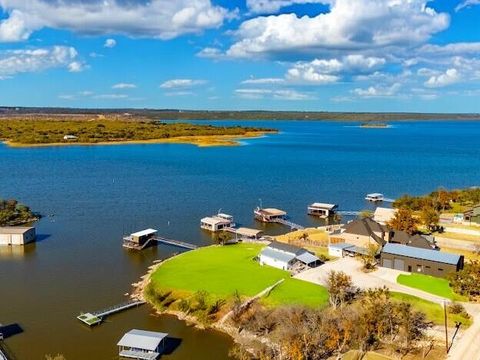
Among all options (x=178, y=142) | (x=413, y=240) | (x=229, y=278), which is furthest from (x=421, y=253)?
(x=178, y=142)

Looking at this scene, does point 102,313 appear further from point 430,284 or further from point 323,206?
point 323,206

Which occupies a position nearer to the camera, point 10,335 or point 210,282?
point 10,335

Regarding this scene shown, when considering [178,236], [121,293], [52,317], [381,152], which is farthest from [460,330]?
[381,152]

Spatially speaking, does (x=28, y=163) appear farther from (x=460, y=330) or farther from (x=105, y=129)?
(x=460, y=330)

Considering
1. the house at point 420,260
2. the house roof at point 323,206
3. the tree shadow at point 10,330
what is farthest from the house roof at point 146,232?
the house roof at point 323,206

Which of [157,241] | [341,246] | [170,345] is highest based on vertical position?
[341,246]
